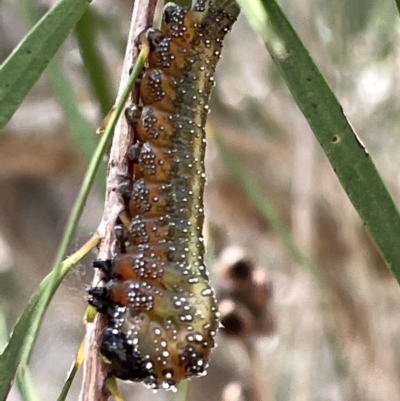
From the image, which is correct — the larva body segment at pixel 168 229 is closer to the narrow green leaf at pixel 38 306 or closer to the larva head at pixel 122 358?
the larva head at pixel 122 358

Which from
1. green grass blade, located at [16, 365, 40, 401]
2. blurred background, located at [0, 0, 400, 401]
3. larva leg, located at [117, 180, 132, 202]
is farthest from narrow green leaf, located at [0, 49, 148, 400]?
blurred background, located at [0, 0, 400, 401]

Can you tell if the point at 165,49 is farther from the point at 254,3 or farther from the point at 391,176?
the point at 391,176

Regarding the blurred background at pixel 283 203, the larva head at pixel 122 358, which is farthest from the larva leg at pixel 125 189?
the blurred background at pixel 283 203

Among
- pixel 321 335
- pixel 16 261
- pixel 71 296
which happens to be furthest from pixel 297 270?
pixel 16 261

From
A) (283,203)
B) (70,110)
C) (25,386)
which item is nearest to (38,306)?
(25,386)

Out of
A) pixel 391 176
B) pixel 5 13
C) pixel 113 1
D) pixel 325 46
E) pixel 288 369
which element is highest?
pixel 5 13

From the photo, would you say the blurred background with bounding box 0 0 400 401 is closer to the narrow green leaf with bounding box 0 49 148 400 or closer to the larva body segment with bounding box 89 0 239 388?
the larva body segment with bounding box 89 0 239 388
